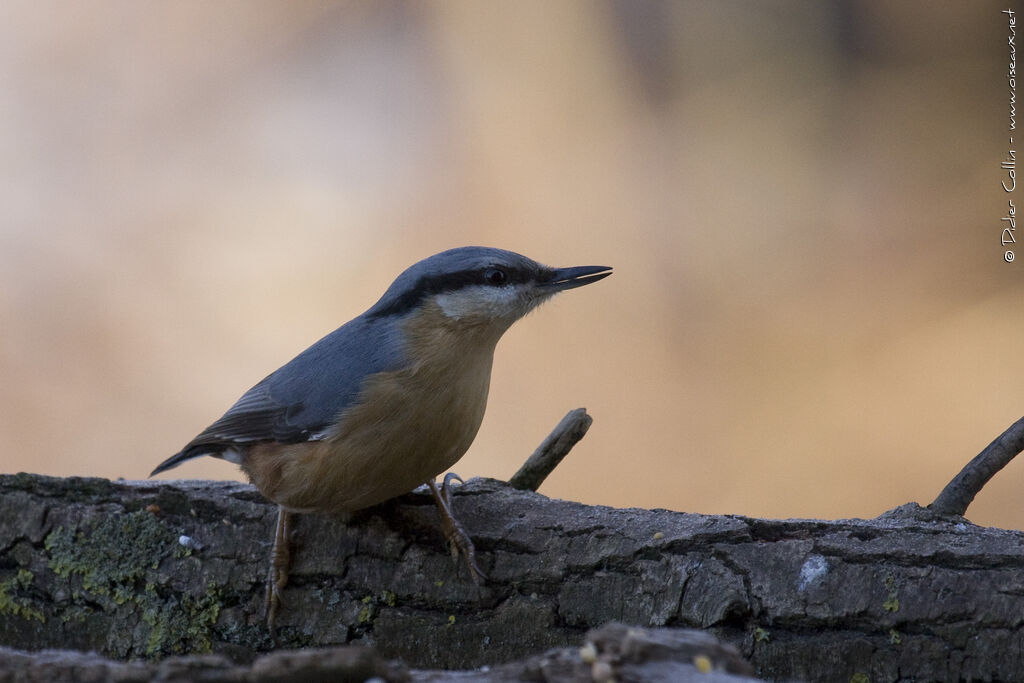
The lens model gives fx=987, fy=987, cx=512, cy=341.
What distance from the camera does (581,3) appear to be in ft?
14.5

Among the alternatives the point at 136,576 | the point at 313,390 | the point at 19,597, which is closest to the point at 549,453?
the point at 313,390

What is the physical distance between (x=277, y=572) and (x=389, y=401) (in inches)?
19.1

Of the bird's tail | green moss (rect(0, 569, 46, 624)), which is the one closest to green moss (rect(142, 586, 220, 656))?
green moss (rect(0, 569, 46, 624))

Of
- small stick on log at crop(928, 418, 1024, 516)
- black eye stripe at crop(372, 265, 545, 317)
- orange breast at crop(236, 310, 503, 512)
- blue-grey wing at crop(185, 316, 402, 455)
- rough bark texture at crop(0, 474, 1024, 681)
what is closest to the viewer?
rough bark texture at crop(0, 474, 1024, 681)

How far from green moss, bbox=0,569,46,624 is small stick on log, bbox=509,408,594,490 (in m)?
1.21

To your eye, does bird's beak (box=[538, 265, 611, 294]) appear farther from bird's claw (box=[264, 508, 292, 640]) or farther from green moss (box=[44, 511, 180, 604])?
green moss (box=[44, 511, 180, 604])

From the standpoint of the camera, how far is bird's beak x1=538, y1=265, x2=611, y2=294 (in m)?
2.71

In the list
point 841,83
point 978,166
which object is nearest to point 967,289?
point 978,166

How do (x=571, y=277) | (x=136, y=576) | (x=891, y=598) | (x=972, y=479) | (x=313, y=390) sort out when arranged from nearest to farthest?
(x=891, y=598) → (x=972, y=479) → (x=136, y=576) → (x=313, y=390) → (x=571, y=277)

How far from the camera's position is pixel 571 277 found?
2725 mm

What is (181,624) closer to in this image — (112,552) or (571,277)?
(112,552)

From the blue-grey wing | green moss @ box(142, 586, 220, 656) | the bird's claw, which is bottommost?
green moss @ box(142, 586, 220, 656)

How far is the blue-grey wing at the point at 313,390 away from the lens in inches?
98.7

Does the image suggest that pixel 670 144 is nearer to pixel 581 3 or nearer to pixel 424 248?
pixel 581 3
